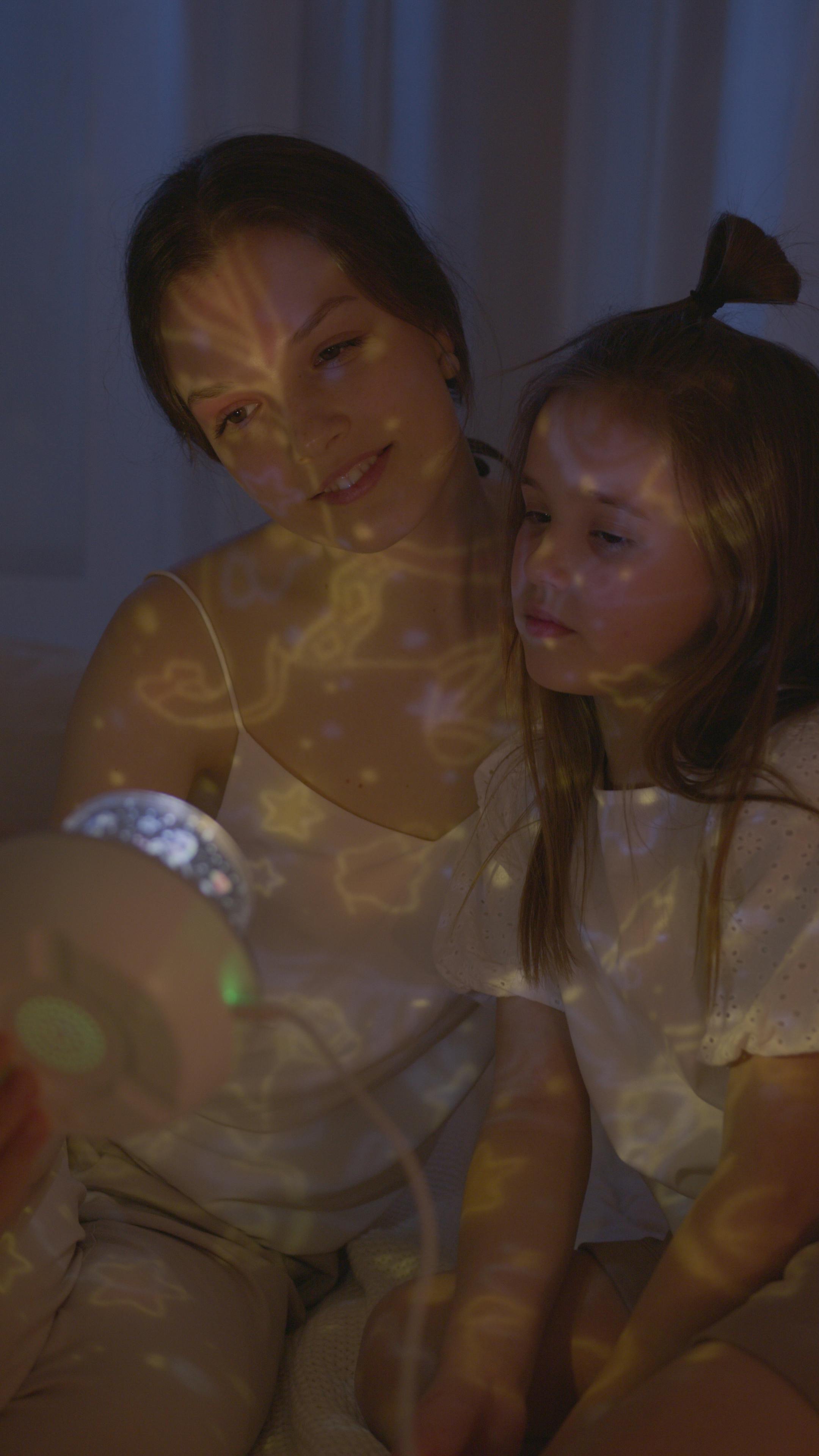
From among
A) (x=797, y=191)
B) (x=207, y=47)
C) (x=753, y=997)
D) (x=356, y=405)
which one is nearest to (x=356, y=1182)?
(x=753, y=997)

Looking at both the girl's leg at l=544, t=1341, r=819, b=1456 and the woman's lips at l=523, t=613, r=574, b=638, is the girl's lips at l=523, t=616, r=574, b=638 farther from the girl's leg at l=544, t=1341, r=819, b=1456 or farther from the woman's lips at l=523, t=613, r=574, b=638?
the girl's leg at l=544, t=1341, r=819, b=1456

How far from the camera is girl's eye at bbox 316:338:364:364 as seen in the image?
903 mm

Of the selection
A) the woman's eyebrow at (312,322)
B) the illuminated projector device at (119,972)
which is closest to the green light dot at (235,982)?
the illuminated projector device at (119,972)

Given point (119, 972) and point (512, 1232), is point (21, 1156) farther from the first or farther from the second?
point (512, 1232)

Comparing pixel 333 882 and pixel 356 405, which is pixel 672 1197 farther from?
pixel 356 405

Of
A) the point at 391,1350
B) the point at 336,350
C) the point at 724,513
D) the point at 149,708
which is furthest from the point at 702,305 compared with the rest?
the point at 391,1350

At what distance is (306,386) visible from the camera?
2.91 ft

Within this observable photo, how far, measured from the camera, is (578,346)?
34.5 inches

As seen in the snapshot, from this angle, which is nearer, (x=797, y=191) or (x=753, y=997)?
(x=753, y=997)

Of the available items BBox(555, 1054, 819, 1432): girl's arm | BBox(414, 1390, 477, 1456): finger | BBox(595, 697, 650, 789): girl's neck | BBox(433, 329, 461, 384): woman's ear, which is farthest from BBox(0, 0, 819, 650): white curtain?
BBox(414, 1390, 477, 1456): finger

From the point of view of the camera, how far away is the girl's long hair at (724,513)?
31.2 inches

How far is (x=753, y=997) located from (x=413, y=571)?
453 millimetres

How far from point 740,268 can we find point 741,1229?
0.62 metres

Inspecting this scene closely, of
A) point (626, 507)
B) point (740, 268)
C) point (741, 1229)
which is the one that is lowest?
point (741, 1229)
